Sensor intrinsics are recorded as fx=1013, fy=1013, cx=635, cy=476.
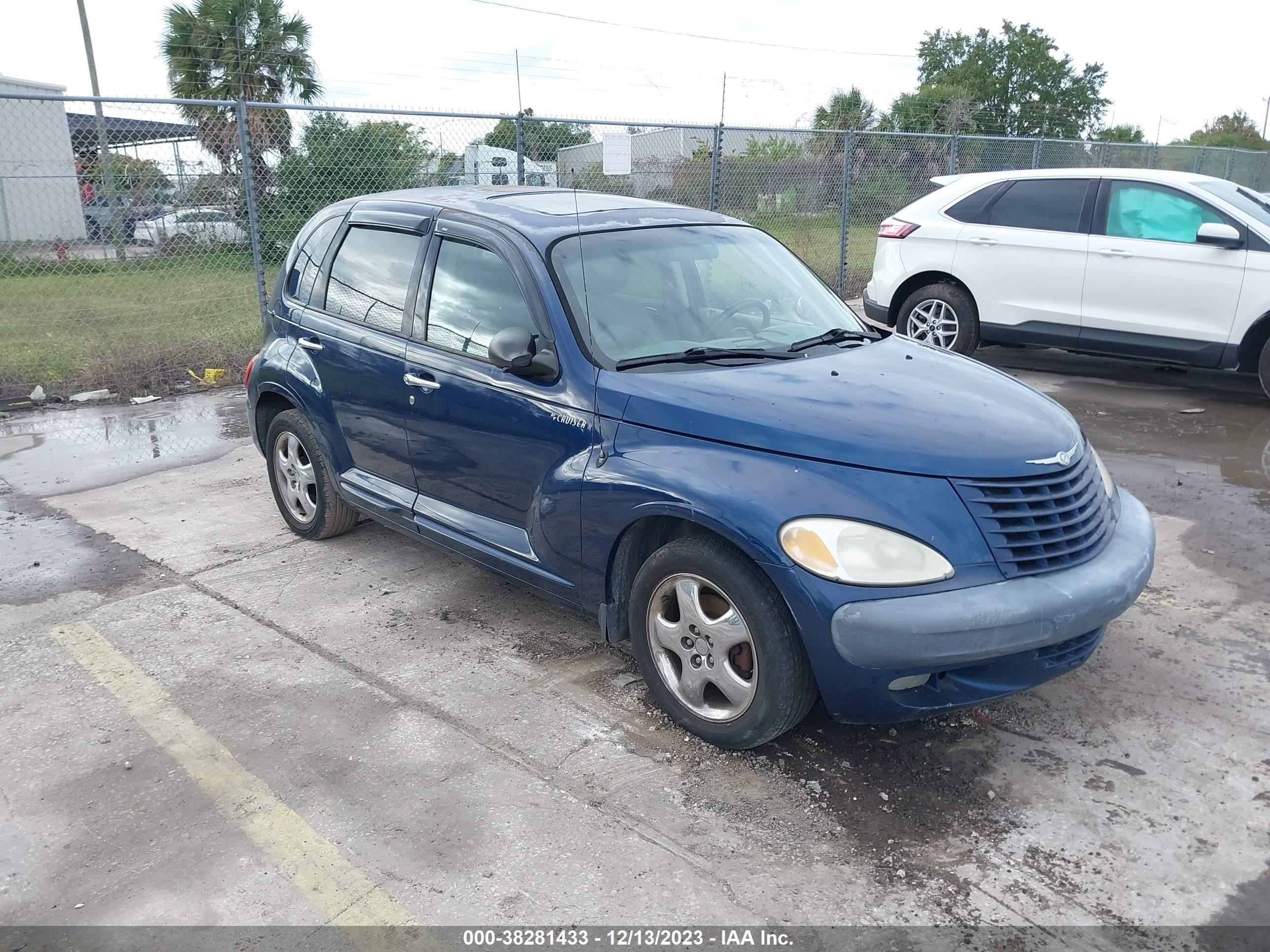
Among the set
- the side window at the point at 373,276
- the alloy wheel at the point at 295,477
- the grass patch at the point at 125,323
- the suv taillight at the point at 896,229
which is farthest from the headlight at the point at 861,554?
the grass patch at the point at 125,323

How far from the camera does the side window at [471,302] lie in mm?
4059

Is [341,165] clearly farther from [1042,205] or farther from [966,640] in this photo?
[966,640]

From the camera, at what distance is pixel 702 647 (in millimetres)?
3369

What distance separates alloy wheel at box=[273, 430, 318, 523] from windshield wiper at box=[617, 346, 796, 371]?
2240 mm

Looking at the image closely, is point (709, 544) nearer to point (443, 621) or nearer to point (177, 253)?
point (443, 621)

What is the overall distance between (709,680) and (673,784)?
36 centimetres

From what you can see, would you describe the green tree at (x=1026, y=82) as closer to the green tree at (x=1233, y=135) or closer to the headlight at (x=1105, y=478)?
the green tree at (x=1233, y=135)

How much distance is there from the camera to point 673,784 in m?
3.28

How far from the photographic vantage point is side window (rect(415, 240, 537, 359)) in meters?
4.06

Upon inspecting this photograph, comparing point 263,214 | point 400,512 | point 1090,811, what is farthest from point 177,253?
point 1090,811

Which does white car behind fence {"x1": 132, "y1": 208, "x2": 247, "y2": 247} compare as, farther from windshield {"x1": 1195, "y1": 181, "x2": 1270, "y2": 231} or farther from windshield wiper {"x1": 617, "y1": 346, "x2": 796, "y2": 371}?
windshield {"x1": 1195, "y1": 181, "x2": 1270, "y2": 231}

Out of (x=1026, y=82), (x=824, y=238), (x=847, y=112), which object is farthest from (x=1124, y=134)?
(x=824, y=238)

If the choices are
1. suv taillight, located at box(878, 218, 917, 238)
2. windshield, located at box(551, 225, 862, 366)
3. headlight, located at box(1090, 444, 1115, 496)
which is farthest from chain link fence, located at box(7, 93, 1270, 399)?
headlight, located at box(1090, 444, 1115, 496)

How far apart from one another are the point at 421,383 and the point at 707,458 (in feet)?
5.02
